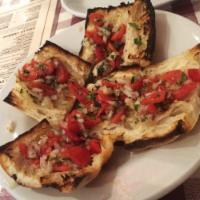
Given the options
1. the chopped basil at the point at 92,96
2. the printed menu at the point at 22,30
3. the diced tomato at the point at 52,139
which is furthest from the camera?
the printed menu at the point at 22,30

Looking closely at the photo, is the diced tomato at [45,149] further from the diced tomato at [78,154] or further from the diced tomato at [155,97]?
the diced tomato at [155,97]

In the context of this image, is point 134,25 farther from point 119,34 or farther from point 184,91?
point 184,91

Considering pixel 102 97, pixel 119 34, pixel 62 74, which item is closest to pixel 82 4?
pixel 119 34

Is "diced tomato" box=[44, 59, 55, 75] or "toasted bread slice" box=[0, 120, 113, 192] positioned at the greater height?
"diced tomato" box=[44, 59, 55, 75]

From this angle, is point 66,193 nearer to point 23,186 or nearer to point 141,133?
point 23,186

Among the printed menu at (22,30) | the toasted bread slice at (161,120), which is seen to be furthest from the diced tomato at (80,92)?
the printed menu at (22,30)

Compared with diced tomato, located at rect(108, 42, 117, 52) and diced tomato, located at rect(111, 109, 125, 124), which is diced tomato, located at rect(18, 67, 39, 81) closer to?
diced tomato, located at rect(108, 42, 117, 52)

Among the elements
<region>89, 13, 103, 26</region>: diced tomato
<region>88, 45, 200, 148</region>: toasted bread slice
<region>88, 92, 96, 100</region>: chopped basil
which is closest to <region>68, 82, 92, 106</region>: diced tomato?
<region>88, 92, 96, 100</region>: chopped basil

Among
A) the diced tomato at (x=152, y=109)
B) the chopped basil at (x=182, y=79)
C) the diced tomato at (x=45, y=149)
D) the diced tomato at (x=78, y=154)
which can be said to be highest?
the chopped basil at (x=182, y=79)
